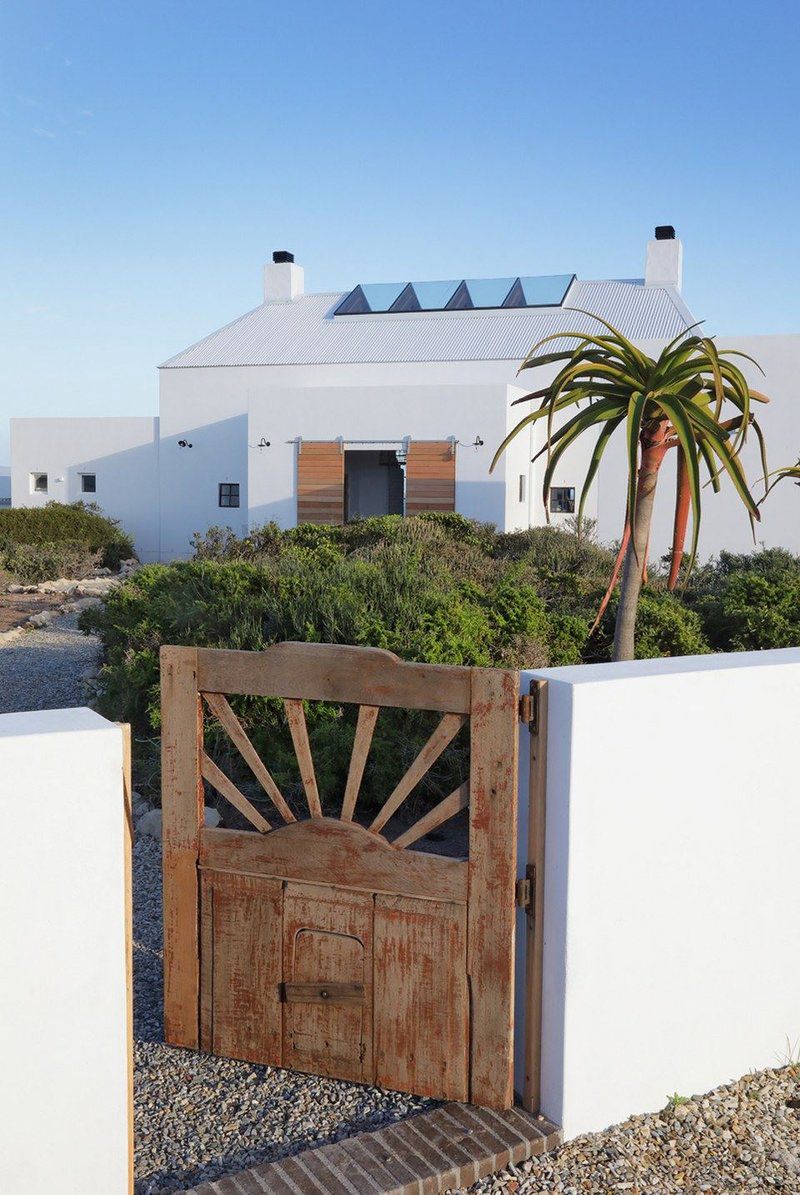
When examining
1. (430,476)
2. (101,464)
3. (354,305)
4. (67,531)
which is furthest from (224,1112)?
(354,305)

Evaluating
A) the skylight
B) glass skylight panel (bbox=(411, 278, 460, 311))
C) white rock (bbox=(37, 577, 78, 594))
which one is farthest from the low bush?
glass skylight panel (bbox=(411, 278, 460, 311))

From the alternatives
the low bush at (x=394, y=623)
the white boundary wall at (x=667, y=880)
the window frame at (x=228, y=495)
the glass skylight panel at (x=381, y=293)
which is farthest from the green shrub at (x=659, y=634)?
the glass skylight panel at (x=381, y=293)

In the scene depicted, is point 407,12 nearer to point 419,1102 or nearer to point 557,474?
point 557,474

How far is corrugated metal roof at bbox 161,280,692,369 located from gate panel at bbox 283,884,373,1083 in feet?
69.9

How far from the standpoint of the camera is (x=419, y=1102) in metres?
2.98

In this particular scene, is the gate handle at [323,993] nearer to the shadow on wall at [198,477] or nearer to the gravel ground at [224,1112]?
the gravel ground at [224,1112]

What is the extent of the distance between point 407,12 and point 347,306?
15.2 m

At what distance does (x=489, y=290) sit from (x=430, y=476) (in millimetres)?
8252

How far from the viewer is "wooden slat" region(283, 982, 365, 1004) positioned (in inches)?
119

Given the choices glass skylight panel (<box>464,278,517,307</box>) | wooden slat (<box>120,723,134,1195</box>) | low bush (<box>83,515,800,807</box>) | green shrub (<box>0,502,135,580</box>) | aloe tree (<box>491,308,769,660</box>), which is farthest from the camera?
glass skylight panel (<box>464,278,517,307</box>)

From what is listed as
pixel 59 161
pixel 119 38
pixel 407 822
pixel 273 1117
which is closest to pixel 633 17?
pixel 119 38

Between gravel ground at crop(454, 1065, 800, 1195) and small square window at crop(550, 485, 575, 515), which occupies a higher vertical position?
small square window at crop(550, 485, 575, 515)

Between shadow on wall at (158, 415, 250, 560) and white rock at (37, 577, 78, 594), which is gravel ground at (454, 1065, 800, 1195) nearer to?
white rock at (37, 577, 78, 594)

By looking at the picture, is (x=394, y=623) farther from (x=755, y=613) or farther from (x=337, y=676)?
(x=337, y=676)
